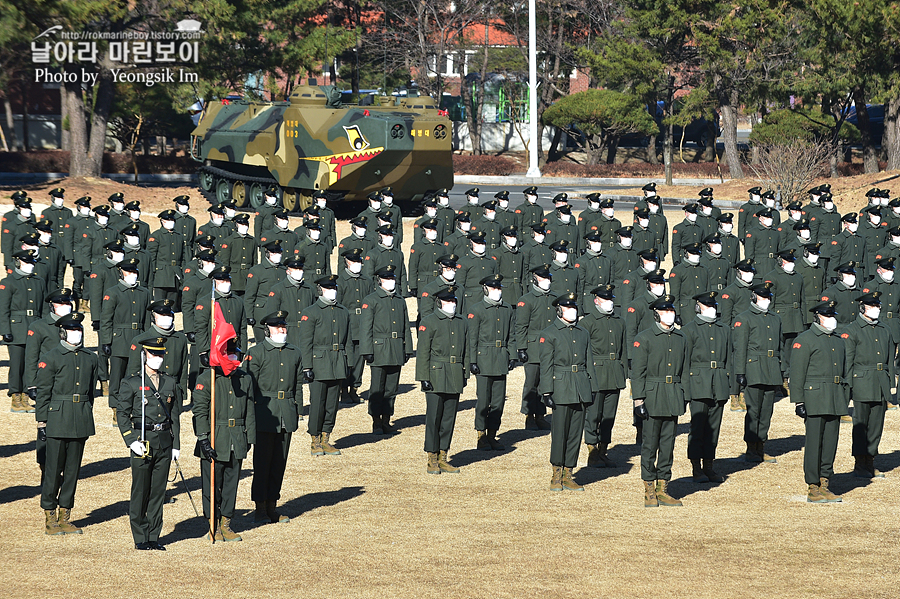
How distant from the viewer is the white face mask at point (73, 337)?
10.0 meters

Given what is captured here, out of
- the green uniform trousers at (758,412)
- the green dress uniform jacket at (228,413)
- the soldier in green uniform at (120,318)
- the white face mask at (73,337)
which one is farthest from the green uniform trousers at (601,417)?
the soldier in green uniform at (120,318)

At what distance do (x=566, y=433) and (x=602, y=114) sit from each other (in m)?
41.5

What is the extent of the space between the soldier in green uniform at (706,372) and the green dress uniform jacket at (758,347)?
1.33m

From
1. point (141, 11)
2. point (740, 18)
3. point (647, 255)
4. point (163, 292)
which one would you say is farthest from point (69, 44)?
point (647, 255)

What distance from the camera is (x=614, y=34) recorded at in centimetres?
5459

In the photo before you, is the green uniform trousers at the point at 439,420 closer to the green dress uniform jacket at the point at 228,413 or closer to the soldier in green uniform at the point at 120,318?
the green dress uniform jacket at the point at 228,413

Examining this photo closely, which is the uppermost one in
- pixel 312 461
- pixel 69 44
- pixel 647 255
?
pixel 69 44

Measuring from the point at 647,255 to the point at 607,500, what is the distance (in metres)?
4.03

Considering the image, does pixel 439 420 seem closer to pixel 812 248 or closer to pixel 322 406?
pixel 322 406

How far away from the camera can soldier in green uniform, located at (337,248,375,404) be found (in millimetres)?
14688

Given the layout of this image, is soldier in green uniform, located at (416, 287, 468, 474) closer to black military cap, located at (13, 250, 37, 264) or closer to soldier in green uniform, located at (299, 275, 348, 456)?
soldier in green uniform, located at (299, 275, 348, 456)

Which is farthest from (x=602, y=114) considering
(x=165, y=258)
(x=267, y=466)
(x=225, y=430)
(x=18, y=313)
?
(x=225, y=430)

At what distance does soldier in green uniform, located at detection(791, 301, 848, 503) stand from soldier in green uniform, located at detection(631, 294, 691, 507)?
3.67 ft

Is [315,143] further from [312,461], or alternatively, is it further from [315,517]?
[315,517]
